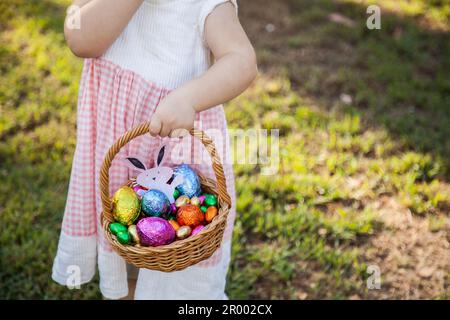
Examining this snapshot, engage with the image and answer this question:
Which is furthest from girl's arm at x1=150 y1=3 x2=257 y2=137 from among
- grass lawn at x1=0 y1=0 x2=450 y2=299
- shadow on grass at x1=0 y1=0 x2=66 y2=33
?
shadow on grass at x1=0 y1=0 x2=66 y2=33

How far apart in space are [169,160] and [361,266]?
111 centimetres

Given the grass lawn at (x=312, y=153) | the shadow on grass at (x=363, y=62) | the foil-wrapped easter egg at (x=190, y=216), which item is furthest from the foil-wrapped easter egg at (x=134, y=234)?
the shadow on grass at (x=363, y=62)

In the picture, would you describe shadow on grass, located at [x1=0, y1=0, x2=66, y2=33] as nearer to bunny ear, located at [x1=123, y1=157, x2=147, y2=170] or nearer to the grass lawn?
the grass lawn

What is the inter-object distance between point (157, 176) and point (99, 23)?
1.39ft

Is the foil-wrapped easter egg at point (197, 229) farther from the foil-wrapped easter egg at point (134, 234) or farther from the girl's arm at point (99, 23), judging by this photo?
the girl's arm at point (99, 23)

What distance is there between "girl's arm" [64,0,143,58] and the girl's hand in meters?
0.22

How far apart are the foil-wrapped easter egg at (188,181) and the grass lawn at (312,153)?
789 mm

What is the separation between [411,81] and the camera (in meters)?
3.42

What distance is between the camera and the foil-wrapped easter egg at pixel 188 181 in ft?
4.75

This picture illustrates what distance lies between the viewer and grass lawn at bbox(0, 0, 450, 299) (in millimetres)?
2215

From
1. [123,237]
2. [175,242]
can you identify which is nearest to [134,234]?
[123,237]

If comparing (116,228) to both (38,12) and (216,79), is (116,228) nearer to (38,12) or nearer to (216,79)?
(216,79)
